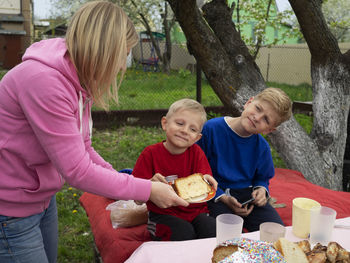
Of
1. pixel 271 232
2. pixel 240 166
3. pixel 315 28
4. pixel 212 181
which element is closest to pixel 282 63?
pixel 315 28

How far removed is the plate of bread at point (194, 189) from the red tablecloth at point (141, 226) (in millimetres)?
700

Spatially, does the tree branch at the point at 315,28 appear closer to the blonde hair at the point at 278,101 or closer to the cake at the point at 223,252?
the blonde hair at the point at 278,101

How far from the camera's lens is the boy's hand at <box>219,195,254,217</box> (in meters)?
2.50

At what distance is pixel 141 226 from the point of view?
2604 mm

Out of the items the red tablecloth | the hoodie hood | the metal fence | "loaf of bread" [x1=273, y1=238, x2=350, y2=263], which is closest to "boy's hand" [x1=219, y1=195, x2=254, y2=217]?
the red tablecloth

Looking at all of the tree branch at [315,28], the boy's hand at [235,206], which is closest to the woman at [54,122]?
the boy's hand at [235,206]

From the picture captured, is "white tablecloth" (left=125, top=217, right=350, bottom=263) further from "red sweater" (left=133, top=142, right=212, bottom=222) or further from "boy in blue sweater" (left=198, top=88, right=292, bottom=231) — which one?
"boy in blue sweater" (left=198, top=88, right=292, bottom=231)

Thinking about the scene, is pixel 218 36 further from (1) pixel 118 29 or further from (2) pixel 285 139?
(1) pixel 118 29

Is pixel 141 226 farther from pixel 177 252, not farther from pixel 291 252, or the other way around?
pixel 291 252

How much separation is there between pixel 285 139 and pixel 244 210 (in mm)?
1801

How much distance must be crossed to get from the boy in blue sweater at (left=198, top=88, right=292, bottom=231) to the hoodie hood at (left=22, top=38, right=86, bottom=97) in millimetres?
1388

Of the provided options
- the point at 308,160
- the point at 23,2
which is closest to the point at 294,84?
the point at 23,2

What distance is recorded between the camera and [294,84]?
15.6 m

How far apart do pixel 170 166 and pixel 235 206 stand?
0.64 meters
